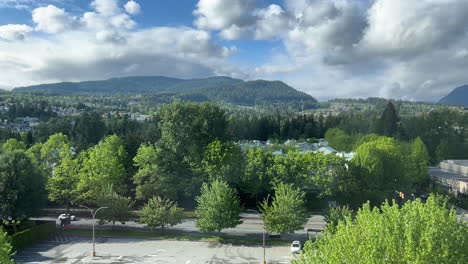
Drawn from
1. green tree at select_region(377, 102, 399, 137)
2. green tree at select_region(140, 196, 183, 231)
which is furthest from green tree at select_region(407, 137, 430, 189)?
green tree at select_region(140, 196, 183, 231)

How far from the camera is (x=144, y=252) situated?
138ft

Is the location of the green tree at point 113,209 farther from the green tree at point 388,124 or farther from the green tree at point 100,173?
the green tree at point 388,124

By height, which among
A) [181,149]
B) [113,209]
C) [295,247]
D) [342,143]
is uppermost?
[181,149]

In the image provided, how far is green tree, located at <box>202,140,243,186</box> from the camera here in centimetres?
5600

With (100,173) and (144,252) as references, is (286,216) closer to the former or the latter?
(144,252)

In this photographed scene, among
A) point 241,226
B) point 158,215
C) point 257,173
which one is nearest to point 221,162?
point 257,173

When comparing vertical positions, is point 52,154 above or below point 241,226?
above

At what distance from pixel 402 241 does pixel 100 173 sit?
Result: 4759 centimetres

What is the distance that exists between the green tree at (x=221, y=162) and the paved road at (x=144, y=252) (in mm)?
12542

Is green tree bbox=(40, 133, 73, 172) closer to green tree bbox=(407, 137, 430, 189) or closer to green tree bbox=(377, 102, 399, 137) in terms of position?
green tree bbox=(407, 137, 430, 189)

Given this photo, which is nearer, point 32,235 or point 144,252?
point 144,252

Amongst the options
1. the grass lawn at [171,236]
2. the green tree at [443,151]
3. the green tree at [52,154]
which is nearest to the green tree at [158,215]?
the grass lawn at [171,236]

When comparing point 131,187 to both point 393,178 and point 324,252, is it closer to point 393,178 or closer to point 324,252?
point 393,178

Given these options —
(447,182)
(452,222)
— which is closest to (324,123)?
(447,182)
